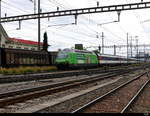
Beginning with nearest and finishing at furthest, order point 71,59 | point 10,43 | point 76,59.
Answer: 1. point 71,59
2. point 76,59
3. point 10,43

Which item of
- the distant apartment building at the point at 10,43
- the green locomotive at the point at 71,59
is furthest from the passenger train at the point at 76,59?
the distant apartment building at the point at 10,43

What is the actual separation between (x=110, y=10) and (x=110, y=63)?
35698 millimetres

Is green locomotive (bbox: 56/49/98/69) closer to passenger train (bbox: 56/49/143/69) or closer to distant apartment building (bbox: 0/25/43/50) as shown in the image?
passenger train (bbox: 56/49/143/69)

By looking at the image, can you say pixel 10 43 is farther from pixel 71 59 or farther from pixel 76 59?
pixel 71 59

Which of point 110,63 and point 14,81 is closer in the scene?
point 14,81

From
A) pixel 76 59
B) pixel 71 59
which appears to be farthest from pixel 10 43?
pixel 71 59

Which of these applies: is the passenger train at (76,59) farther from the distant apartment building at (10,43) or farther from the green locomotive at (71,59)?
the distant apartment building at (10,43)

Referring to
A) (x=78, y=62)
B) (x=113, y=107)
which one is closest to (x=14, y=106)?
(x=113, y=107)

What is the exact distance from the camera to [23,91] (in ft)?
46.3

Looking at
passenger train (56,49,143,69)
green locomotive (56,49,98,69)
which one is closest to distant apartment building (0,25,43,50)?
passenger train (56,49,143,69)

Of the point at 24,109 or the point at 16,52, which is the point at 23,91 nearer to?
the point at 24,109

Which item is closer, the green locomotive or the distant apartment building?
the green locomotive

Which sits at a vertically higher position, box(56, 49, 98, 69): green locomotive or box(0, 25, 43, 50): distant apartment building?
box(0, 25, 43, 50): distant apartment building

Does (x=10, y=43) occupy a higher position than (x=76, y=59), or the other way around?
(x=10, y=43)
